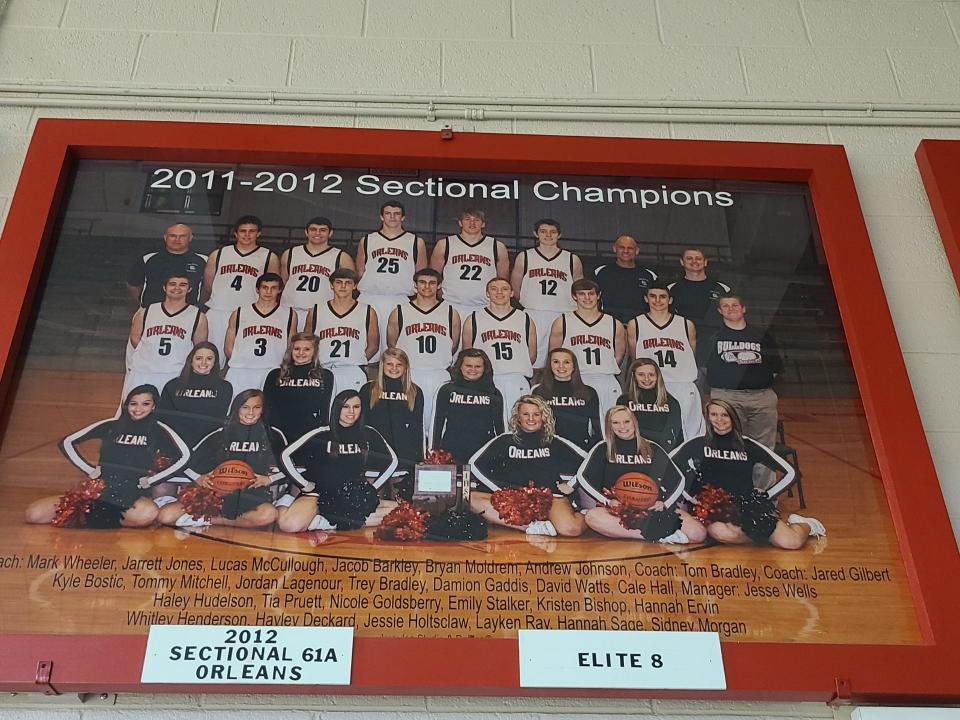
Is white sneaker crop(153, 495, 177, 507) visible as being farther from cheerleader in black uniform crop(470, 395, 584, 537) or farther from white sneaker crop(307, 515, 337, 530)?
cheerleader in black uniform crop(470, 395, 584, 537)

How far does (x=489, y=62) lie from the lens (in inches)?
77.2

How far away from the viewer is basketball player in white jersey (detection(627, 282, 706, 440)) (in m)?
1.53

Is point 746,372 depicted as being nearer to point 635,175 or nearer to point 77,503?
point 635,175

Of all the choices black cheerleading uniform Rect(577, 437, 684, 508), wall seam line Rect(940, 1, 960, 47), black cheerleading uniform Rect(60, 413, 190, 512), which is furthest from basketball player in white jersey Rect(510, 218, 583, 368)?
wall seam line Rect(940, 1, 960, 47)

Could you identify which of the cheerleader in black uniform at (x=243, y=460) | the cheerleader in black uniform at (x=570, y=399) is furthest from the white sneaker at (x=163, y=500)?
the cheerleader in black uniform at (x=570, y=399)

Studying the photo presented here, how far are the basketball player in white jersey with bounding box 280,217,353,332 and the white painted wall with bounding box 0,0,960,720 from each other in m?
0.31

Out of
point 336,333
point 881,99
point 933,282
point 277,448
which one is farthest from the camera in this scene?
Answer: point 881,99

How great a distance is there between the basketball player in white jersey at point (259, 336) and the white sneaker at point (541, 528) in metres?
0.53

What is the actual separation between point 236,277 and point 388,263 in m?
0.28

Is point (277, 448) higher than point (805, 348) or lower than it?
lower

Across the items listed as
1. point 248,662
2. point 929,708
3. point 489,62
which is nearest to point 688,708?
point 929,708

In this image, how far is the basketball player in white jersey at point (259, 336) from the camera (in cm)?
153

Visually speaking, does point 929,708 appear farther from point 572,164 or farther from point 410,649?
point 572,164

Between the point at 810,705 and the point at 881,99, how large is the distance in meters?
1.32
